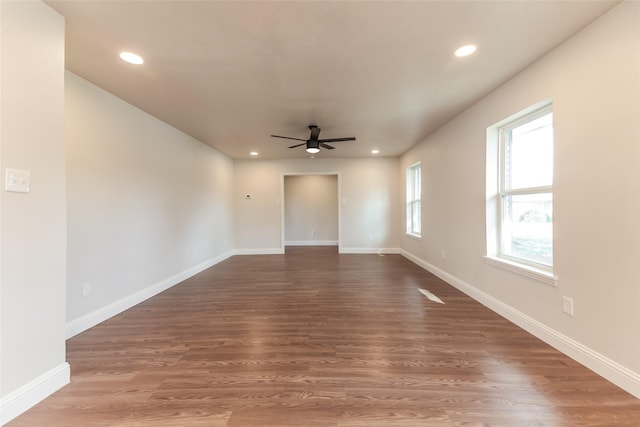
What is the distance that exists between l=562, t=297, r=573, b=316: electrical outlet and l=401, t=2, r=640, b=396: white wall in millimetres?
35

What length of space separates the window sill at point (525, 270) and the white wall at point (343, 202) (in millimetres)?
3571

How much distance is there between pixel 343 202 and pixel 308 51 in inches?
181

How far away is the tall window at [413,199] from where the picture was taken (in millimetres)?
5664

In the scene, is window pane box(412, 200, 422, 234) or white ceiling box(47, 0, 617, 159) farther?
window pane box(412, 200, 422, 234)

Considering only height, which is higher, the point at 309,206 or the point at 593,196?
the point at 309,206

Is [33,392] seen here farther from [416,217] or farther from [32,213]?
[416,217]

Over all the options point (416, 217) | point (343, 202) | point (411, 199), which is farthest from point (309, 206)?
point (416, 217)

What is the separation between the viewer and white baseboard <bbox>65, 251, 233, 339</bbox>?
7.76 feet

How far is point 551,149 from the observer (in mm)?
2236

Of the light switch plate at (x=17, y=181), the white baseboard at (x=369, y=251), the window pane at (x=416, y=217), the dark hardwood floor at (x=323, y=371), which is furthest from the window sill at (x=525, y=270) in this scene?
the light switch plate at (x=17, y=181)

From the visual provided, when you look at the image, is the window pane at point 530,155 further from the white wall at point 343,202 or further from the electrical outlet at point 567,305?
the white wall at point 343,202

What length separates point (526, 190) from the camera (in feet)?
8.28

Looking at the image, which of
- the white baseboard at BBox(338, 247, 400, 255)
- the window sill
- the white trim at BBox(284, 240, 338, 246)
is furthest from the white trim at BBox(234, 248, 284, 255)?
the window sill

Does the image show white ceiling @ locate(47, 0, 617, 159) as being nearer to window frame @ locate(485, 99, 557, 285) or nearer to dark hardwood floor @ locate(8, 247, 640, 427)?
window frame @ locate(485, 99, 557, 285)
